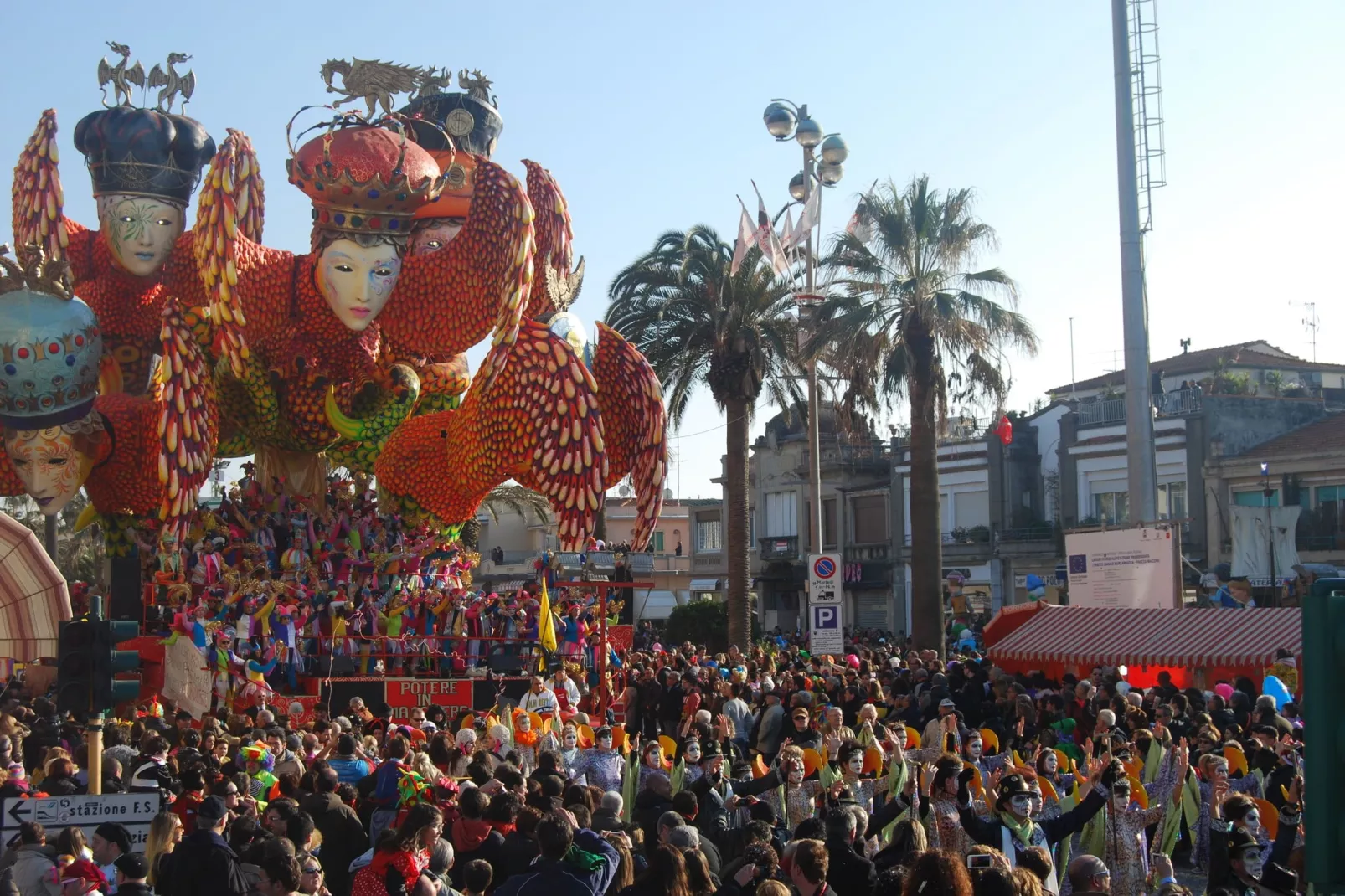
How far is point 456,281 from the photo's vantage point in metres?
29.0

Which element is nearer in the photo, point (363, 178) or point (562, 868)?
point (562, 868)

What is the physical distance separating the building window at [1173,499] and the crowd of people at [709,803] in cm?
2661

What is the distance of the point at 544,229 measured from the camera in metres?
30.3

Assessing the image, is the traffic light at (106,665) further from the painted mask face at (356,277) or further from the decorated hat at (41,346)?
the painted mask face at (356,277)

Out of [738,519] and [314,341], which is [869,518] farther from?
[314,341]

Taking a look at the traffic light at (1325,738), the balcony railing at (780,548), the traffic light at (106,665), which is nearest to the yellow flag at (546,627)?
the traffic light at (106,665)

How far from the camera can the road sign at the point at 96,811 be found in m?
7.52

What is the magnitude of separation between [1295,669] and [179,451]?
17.9m

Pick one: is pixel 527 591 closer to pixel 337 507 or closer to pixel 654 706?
pixel 337 507

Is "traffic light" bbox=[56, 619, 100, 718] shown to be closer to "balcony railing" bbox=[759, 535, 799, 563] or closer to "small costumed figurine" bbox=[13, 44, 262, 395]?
"small costumed figurine" bbox=[13, 44, 262, 395]

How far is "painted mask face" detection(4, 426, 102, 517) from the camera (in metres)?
27.5

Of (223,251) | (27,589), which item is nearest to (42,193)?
(223,251)

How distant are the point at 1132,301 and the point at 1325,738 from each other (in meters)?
17.5

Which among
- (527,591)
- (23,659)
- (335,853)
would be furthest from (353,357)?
(335,853)
